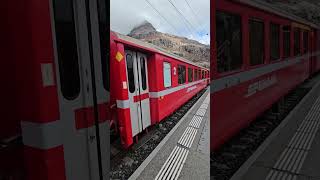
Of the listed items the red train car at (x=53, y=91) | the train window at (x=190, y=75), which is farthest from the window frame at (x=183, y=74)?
the red train car at (x=53, y=91)

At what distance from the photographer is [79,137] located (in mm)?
2264

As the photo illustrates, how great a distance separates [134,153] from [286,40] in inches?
203

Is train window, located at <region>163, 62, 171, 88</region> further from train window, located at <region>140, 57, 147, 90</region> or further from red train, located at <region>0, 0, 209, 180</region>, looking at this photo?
red train, located at <region>0, 0, 209, 180</region>

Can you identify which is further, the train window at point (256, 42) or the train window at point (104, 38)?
the train window at point (256, 42)

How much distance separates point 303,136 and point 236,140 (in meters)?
1.33

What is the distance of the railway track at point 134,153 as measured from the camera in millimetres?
5160

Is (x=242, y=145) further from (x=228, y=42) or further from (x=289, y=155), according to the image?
(x=228, y=42)

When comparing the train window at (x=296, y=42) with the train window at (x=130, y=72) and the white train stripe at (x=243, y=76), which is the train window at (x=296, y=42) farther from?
the train window at (x=130, y=72)

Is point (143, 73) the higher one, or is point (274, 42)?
point (274, 42)

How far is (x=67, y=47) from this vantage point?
2234mm

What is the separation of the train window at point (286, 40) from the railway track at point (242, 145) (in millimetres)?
1461

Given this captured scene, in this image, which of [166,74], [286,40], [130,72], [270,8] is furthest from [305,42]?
[130,72]

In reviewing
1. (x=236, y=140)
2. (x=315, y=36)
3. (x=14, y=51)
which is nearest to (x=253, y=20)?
(x=236, y=140)

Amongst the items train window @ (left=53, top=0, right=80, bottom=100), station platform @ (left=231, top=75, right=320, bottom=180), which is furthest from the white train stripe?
train window @ (left=53, top=0, right=80, bottom=100)
